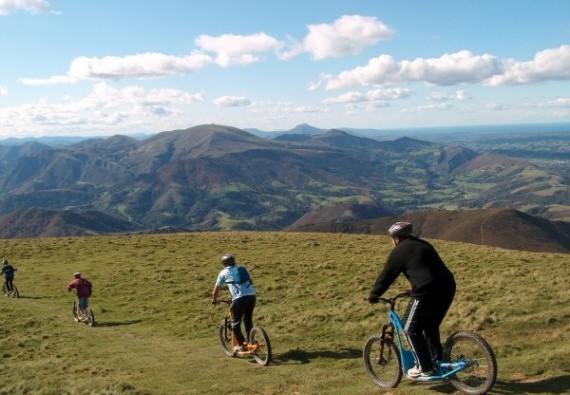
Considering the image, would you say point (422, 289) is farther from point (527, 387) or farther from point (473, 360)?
point (527, 387)

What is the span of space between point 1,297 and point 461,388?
32847mm

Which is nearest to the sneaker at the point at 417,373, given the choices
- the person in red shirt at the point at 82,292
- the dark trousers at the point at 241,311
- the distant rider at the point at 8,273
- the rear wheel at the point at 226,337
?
the dark trousers at the point at 241,311

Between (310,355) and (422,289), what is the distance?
23.1 feet

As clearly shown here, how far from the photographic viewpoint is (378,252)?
44.0 meters

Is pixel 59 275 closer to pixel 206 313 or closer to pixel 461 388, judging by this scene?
pixel 206 313

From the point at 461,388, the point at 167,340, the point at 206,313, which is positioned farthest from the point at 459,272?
the point at 461,388

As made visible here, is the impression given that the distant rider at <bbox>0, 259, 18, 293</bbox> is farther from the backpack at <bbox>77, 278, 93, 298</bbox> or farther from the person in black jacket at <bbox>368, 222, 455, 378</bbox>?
the person in black jacket at <bbox>368, 222, 455, 378</bbox>

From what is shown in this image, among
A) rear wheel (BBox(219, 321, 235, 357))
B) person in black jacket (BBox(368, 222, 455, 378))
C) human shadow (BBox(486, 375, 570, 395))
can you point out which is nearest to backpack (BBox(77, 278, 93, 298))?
rear wheel (BBox(219, 321, 235, 357))

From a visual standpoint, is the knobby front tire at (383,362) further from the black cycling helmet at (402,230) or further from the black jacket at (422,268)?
the black cycling helmet at (402,230)

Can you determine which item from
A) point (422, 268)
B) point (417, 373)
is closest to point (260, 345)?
point (417, 373)

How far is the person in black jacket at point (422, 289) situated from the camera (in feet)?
32.6

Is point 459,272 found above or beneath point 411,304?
beneath

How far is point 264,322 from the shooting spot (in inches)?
907

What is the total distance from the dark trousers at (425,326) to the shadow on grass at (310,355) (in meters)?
5.30
